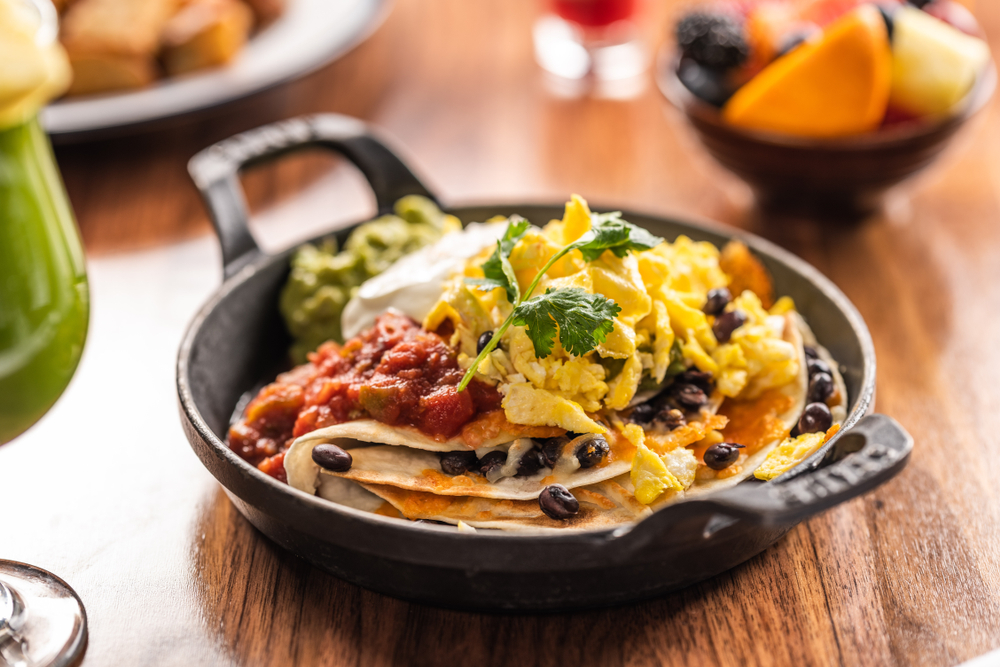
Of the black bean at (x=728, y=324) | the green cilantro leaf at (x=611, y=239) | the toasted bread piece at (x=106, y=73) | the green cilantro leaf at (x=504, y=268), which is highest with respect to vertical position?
the green cilantro leaf at (x=611, y=239)

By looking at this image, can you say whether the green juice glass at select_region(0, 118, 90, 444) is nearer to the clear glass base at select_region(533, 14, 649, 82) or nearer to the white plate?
the white plate

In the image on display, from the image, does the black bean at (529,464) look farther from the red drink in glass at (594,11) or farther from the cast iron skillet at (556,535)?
the red drink in glass at (594,11)

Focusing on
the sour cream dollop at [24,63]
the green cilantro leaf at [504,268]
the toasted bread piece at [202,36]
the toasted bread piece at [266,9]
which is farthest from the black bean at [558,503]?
Answer: the toasted bread piece at [266,9]

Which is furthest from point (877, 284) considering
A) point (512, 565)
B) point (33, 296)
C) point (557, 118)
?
point (33, 296)

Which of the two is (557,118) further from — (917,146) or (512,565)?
(512,565)

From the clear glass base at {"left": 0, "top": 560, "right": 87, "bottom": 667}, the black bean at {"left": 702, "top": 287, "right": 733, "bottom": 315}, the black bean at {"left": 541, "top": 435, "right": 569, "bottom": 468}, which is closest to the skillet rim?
the black bean at {"left": 541, "top": 435, "right": 569, "bottom": 468}
